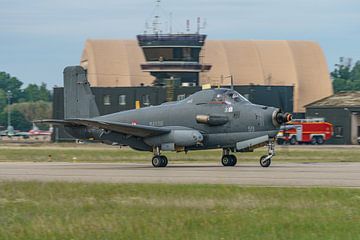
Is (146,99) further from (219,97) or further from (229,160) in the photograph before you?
(219,97)

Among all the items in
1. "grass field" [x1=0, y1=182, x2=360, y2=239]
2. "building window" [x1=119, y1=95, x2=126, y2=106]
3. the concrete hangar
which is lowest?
"grass field" [x1=0, y1=182, x2=360, y2=239]

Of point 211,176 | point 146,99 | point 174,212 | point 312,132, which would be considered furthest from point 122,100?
point 174,212

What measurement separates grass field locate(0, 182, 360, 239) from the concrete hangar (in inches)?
3120

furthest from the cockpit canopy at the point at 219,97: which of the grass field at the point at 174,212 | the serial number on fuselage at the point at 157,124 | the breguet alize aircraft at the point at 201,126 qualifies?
the grass field at the point at 174,212

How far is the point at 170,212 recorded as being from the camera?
17.8 m

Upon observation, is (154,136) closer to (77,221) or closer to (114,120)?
(114,120)

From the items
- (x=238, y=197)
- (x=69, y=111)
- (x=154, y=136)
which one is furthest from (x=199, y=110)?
(x=238, y=197)

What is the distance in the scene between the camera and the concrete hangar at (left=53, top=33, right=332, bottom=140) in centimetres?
10412

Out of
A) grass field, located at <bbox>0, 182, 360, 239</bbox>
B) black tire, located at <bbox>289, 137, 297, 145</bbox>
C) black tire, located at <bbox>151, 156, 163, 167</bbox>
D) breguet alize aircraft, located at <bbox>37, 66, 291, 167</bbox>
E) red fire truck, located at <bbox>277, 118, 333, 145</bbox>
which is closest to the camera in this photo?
grass field, located at <bbox>0, 182, 360, 239</bbox>

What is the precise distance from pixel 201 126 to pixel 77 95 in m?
6.75

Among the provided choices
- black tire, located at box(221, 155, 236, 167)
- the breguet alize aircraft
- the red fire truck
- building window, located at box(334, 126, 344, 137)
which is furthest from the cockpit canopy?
building window, located at box(334, 126, 344, 137)

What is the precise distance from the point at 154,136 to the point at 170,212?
18141 mm

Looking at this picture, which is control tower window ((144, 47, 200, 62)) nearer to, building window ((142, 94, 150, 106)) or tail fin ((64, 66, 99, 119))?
building window ((142, 94, 150, 106))

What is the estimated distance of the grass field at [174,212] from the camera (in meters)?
15.1
